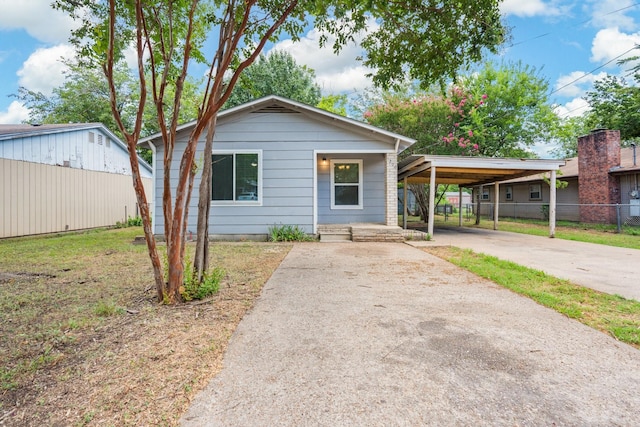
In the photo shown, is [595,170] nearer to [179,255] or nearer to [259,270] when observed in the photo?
[259,270]

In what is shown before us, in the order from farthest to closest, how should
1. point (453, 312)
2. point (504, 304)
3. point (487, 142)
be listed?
point (487, 142) → point (504, 304) → point (453, 312)

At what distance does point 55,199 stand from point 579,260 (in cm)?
1484

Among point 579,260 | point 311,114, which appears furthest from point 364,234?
point 579,260

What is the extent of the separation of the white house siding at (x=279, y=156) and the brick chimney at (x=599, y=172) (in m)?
11.2

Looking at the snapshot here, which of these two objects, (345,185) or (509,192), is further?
(509,192)

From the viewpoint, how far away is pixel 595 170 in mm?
13820

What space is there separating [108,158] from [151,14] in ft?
40.3

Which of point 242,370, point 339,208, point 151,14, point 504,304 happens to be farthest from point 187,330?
point 339,208

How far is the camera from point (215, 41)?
458 centimetres

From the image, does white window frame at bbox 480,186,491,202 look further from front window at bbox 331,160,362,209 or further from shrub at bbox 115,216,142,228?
shrub at bbox 115,216,142,228

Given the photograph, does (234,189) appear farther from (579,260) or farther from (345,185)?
(579,260)

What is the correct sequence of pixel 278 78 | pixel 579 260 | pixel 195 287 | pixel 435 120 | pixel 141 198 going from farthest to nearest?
pixel 278 78
pixel 435 120
pixel 579 260
pixel 195 287
pixel 141 198

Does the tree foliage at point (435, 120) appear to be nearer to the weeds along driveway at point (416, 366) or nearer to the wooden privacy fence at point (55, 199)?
the weeds along driveway at point (416, 366)

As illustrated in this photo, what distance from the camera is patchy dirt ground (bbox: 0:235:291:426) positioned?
5.54 feet
